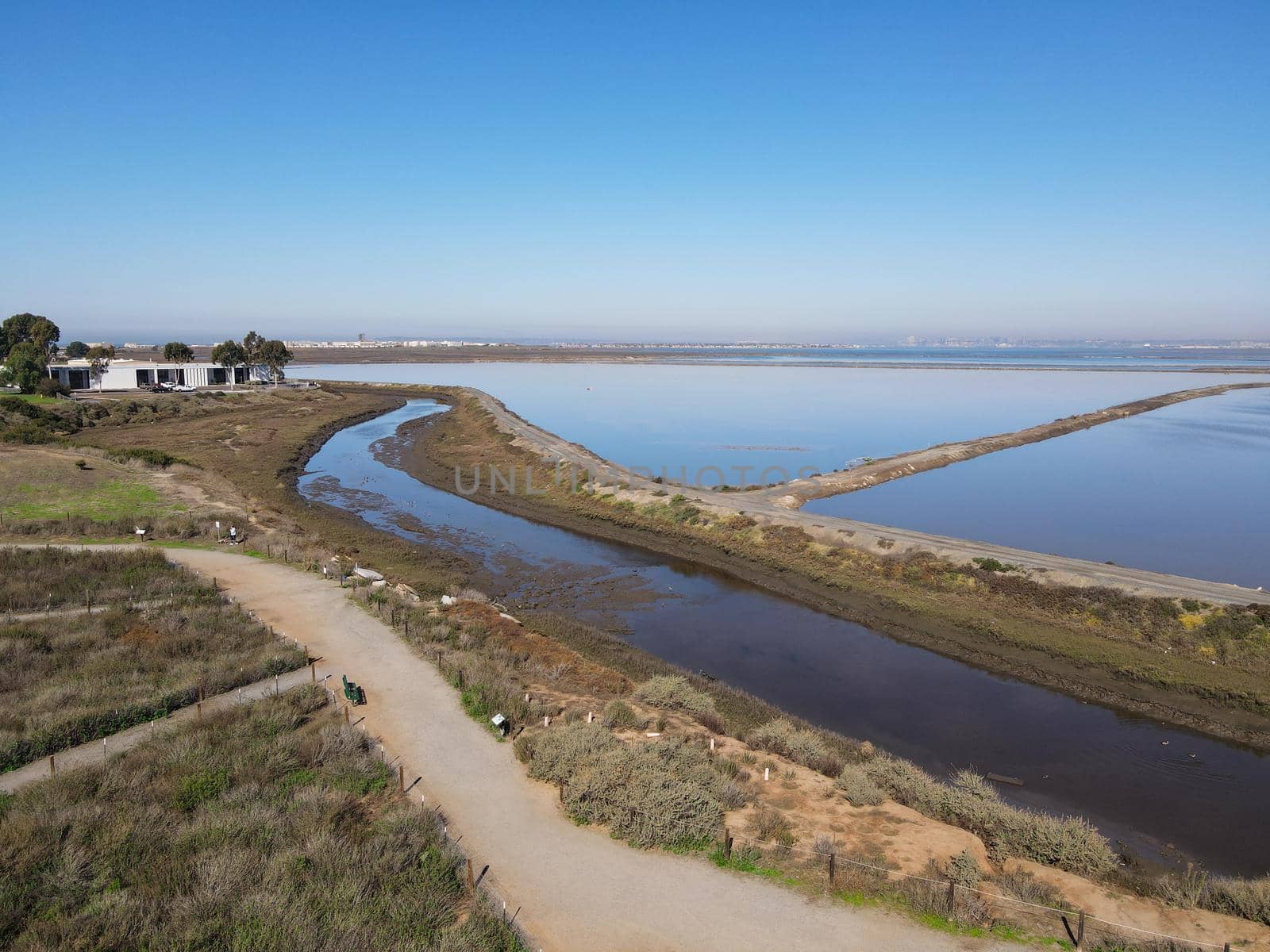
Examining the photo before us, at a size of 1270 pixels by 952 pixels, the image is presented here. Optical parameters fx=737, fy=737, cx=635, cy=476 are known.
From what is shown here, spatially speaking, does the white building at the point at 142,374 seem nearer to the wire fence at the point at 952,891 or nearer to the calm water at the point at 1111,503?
the calm water at the point at 1111,503

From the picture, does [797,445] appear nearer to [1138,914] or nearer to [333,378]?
[1138,914]

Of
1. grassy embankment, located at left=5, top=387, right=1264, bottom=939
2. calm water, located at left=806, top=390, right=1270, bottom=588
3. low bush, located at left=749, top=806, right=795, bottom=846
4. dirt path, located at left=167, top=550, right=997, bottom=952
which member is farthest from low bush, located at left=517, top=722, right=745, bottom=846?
calm water, located at left=806, top=390, right=1270, bottom=588

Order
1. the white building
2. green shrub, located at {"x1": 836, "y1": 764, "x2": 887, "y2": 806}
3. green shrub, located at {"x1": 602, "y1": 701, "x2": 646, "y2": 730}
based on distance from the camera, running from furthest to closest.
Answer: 1. the white building
2. green shrub, located at {"x1": 602, "y1": 701, "x2": 646, "y2": 730}
3. green shrub, located at {"x1": 836, "y1": 764, "x2": 887, "y2": 806}

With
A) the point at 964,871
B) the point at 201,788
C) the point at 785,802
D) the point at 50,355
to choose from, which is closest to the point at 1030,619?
the point at 785,802

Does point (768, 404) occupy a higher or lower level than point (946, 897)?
higher

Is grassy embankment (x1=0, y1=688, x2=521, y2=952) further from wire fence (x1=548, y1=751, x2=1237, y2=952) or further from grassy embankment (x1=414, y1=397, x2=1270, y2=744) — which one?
grassy embankment (x1=414, y1=397, x2=1270, y2=744)

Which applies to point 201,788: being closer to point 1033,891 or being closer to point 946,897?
point 946,897
